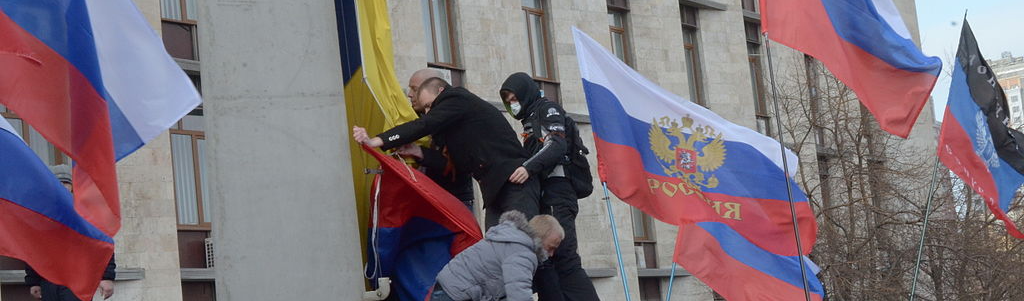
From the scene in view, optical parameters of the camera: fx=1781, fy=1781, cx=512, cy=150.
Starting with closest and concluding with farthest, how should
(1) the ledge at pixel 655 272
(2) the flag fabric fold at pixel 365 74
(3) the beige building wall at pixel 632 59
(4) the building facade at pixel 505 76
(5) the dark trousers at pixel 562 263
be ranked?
(2) the flag fabric fold at pixel 365 74, (5) the dark trousers at pixel 562 263, (4) the building facade at pixel 505 76, (3) the beige building wall at pixel 632 59, (1) the ledge at pixel 655 272

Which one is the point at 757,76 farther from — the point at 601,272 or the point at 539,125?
the point at 539,125

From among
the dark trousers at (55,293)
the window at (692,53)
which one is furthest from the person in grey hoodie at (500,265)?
the window at (692,53)

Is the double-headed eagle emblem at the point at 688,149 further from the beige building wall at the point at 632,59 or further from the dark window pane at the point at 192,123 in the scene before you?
the beige building wall at the point at 632,59

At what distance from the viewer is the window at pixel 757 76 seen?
1374 inches

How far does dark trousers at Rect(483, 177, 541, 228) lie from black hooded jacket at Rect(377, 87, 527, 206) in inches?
2.9

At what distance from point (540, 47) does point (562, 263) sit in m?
17.4

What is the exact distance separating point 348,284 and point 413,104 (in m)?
3.49

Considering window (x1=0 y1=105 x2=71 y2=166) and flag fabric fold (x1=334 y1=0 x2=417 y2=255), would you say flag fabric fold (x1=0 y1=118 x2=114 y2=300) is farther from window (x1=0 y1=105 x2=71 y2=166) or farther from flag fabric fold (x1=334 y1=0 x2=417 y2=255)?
window (x1=0 y1=105 x2=71 y2=166)

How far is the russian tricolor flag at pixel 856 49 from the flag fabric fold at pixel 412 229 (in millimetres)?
4095

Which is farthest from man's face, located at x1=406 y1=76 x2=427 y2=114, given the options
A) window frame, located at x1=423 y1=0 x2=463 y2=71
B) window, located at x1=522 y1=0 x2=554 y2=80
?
window, located at x1=522 y1=0 x2=554 y2=80

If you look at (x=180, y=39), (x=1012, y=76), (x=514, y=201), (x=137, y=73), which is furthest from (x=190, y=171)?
(x=1012, y=76)

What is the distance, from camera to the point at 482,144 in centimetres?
1027

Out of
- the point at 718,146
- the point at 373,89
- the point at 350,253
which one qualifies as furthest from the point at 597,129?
the point at 350,253

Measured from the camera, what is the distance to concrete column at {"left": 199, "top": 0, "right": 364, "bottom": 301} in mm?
6918
